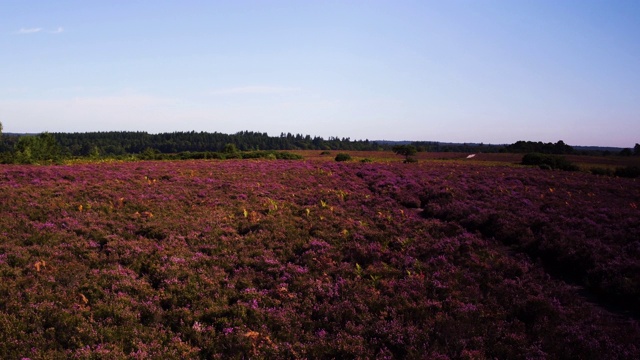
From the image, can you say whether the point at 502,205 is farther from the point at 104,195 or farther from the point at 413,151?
the point at 413,151

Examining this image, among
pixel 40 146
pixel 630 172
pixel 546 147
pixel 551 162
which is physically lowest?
pixel 630 172

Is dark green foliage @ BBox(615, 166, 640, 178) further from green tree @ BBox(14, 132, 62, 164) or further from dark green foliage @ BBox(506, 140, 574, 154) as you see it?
dark green foliage @ BBox(506, 140, 574, 154)

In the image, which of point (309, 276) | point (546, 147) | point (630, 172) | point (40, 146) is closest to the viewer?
point (309, 276)

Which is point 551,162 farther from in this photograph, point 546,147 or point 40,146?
point 546,147

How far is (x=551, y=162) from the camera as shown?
1977 inches

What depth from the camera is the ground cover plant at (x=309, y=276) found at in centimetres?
866

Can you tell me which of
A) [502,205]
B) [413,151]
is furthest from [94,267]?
[413,151]

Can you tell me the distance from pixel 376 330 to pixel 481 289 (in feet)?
14.2

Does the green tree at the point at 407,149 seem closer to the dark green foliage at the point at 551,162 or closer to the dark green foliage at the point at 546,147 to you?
the dark green foliage at the point at 551,162

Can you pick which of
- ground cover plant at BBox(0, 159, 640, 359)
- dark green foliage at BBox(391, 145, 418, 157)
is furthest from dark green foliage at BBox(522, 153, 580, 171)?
dark green foliage at BBox(391, 145, 418, 157)

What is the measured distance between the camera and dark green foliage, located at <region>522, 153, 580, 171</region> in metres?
44.4

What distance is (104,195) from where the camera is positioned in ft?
64.0

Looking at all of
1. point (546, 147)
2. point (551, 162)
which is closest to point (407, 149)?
point (551, 162)

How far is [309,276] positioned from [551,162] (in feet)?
168
